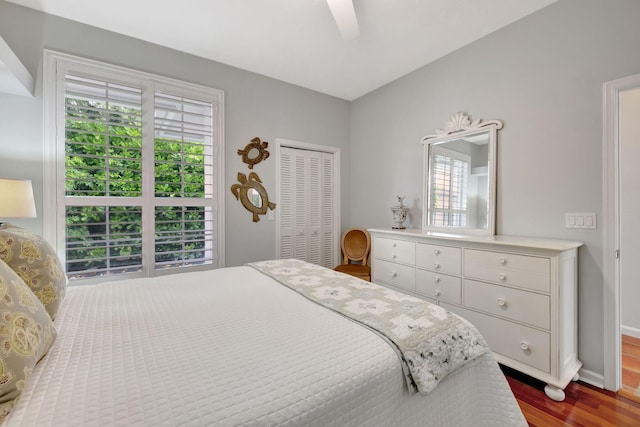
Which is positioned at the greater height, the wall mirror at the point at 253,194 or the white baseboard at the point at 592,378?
the wall mirror at the point at 253,194

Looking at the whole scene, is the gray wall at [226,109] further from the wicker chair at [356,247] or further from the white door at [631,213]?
the white door at [631,213]

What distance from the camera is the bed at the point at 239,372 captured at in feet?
2.18

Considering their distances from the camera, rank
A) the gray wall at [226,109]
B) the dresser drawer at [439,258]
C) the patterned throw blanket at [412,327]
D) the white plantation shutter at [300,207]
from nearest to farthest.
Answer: the patterned throw blanket at [412,327] < the gray wall at [226,109] < the dresser drawer at [439,258] < the white plantation shutter at [300,207]

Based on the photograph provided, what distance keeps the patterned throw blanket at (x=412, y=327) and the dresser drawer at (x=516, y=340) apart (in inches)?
38.9

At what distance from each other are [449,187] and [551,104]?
986 mm

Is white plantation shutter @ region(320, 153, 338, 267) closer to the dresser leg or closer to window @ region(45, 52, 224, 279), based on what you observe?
window @ region(45, 52, 224, 279)

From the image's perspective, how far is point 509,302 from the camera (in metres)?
1.91

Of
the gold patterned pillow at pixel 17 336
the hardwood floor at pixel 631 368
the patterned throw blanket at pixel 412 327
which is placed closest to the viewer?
the gold patterned pillow at pixel 17 336

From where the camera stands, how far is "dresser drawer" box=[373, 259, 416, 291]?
257 cm

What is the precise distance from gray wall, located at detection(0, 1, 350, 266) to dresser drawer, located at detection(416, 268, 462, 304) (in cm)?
165

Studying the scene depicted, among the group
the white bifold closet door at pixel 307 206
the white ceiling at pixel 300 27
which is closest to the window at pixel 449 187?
the white ceiling at pixel 300 27

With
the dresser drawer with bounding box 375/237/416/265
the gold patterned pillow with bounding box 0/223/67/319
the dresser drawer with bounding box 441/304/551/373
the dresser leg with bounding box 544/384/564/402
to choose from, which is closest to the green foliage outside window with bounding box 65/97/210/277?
the gold patterned pillow with bounding box 0/223/67/319

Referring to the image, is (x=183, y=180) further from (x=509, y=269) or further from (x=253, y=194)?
(x=509, y=269)

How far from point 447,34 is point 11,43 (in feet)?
11.2
